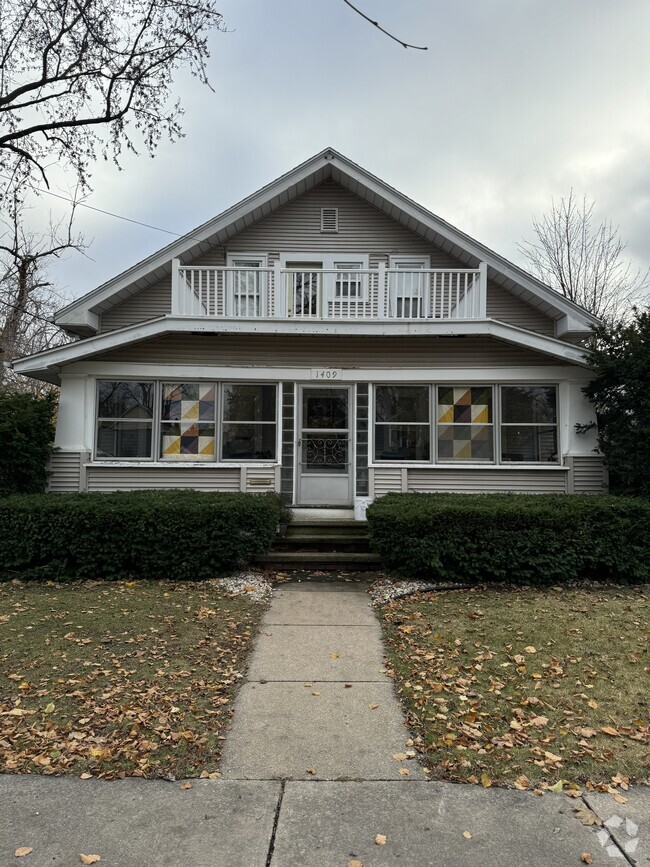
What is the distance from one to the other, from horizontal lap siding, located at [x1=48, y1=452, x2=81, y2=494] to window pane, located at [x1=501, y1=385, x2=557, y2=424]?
833 cm

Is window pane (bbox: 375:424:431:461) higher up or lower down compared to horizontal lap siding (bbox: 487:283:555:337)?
lower down

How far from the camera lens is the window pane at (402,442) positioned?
1064 centimetres

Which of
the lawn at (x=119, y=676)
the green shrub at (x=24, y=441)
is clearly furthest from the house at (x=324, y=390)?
the lawn at (x=119, y=676)

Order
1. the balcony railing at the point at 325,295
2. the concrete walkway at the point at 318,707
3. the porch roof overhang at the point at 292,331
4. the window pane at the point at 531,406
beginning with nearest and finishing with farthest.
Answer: the concrete walkway at the point at 318,707
the porch roof overhang at the point at 292,331
the balcony railing at the point at 325,295
the window pane at the point at 531,406

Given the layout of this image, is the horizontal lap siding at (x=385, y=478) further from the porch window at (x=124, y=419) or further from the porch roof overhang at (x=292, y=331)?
the porch window at (x=124, y=419)

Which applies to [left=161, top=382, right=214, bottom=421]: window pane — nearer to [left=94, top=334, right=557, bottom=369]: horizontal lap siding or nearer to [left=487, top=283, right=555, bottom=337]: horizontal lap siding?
[left=94, top=334, right=557, bottom=369]: horizontal lap siding

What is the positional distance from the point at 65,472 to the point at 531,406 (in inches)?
360

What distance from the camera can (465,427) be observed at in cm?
1062

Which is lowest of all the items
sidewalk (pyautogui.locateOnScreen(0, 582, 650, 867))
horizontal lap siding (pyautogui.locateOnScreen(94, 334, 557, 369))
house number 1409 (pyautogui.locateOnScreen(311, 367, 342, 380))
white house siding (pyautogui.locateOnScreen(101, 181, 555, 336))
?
sidewalk (pyautogui.locateOnScreen(0, 582, 650, 867))

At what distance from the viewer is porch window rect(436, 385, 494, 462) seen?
10.6 meters

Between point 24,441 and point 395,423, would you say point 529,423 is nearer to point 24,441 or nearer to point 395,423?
point 395,423

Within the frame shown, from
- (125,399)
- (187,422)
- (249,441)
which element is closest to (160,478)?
(187,422)

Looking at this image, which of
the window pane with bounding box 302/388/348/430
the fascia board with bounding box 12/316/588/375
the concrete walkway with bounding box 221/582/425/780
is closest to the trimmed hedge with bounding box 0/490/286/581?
the concrete walkway with bounding box 221/582/425/780

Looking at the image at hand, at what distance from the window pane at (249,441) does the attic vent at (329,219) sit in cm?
457
